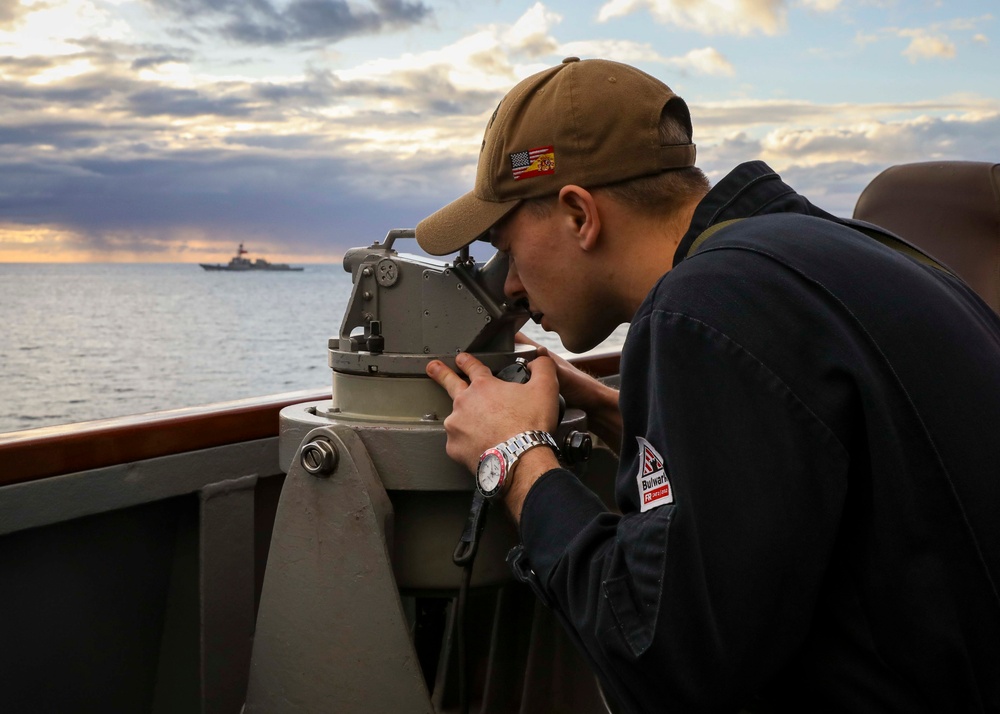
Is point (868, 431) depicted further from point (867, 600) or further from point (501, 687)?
point (501, 687)

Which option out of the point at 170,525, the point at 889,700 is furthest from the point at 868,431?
the point at 170,525

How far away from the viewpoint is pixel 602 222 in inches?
53.1

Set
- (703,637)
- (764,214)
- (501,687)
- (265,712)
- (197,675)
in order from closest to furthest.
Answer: (703,637), (764,214), (265,712), (501,687), (197,675)

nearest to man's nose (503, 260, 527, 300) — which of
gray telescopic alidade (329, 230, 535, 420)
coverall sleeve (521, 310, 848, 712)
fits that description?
gray telescopic alidade (329, 230, 535, 420)

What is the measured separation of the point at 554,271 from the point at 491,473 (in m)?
0.33

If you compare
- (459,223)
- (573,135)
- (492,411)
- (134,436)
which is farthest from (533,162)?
(134,436)

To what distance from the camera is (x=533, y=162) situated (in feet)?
4.44

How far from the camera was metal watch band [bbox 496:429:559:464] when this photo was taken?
126cm

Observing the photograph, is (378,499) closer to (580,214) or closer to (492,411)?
(492,411)

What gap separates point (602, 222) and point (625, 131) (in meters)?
0.13

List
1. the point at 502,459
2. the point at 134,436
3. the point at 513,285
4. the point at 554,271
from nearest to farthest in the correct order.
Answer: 1. the point at 502,459
2. the point at 554,271
3. the point at 513,285
4. the point at 134,436

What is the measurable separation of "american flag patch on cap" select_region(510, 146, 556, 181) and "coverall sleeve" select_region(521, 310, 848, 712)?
441 mm

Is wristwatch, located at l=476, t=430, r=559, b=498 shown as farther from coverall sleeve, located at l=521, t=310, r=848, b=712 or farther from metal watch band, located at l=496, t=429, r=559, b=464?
coverall sleeve, located at l=521, t=310, r=848, b=712

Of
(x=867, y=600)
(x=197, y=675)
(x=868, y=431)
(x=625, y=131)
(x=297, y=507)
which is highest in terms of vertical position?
(x=625, y=131)
